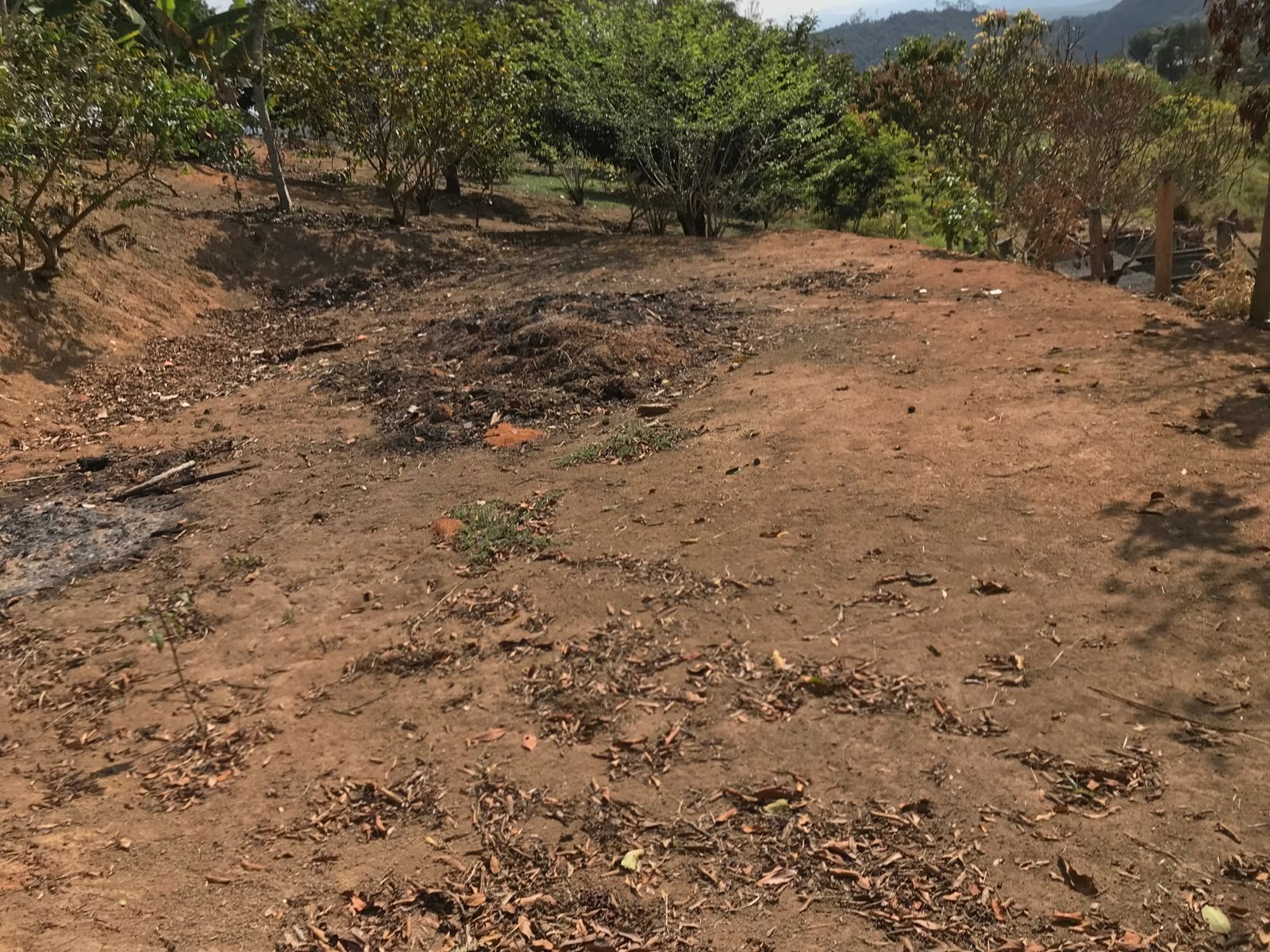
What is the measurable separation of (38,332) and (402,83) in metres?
5.84

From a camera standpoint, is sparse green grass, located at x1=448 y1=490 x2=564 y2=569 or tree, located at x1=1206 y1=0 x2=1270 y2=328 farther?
tree, located at x1=1206 y1=0 x2=1270 y2=328

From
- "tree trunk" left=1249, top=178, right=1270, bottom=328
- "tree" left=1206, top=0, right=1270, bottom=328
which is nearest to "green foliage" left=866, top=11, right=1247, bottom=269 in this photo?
"tree trunk" left=1249, top=178, right=1270, bottom=328

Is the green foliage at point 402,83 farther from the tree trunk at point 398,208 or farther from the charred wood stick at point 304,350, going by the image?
the charred wood stick at point 304,350

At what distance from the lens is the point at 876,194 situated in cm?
1702

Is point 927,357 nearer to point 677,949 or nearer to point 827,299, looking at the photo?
Result: point 827,299

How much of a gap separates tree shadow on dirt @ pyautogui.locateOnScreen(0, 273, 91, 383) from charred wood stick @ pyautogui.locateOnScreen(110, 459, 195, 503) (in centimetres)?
284

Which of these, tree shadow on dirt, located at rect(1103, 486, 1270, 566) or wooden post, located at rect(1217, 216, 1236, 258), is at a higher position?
wooden post, located at rect(1217, 216, 1236, 258)

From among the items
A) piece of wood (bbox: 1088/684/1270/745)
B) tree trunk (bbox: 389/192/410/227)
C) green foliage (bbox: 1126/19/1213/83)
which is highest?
green foliage (bbox: 1126/19/1213/83)

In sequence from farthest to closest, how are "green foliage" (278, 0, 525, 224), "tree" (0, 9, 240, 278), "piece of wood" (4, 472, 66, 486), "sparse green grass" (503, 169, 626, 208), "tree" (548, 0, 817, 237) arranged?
"sparse green grass" (503, 169, 626, 208), "tree" (548, 0, 817, 237), "green foliage" (278, 0, 525, 224), "tree" (0, 9, 240, 278), "piece of wood" (4, 472, 66, 486)

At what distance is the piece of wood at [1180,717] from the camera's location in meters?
2.65

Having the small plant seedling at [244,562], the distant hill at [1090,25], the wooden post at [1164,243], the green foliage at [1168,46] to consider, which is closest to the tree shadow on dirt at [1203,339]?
the wooden post at [1164,243]

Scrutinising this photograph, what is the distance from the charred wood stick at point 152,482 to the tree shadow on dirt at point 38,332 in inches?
112

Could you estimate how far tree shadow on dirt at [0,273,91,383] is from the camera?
7.38 meters

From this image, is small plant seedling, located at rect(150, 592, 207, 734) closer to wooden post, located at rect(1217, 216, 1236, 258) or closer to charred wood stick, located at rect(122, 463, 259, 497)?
charred wood stick, located at rect(122, 463, 259, 497)
